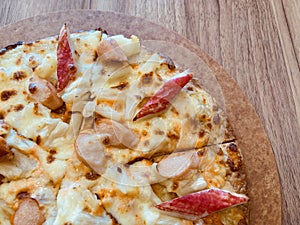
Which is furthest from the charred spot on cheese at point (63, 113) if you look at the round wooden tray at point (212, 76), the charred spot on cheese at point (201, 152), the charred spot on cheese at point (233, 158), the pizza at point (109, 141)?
the round wooden tray at point (212, 76)

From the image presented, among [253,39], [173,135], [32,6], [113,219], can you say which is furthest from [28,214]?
[253,39]

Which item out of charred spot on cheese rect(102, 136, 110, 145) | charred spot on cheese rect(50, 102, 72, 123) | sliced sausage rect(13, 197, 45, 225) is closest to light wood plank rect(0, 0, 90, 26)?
charred spot on cheese rect(50, 102, 72, 123)

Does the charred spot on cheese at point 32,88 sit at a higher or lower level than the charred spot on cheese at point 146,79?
lower

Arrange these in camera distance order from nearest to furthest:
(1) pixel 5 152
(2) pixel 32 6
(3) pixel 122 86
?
(1) pixel 5 152 < (3) pixel 122 86 < (2) pixel 32 6

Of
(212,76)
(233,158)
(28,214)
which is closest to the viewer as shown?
(28,214)

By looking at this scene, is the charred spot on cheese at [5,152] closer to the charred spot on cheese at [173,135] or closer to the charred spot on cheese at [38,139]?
the charred spot on cheese at [38,139]

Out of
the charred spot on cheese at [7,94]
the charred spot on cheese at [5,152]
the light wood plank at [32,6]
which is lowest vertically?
the charred spot on cheese at [5,152]

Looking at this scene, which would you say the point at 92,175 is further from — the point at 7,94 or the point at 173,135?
the point at 7,94
